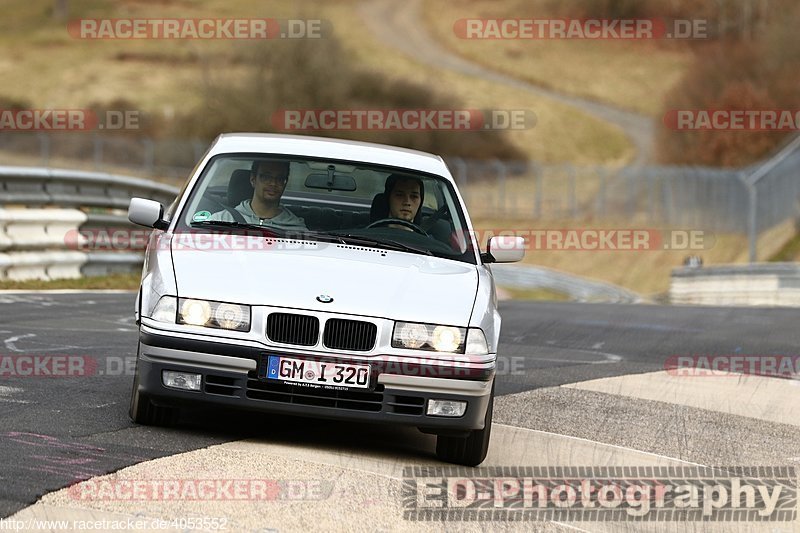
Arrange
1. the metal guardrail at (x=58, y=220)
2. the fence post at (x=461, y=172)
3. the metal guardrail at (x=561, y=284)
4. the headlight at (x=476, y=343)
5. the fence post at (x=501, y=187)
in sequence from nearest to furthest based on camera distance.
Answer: the headlight at (x=476, y=343), the metal guardrail at (x=58, y=220), the metal guardrail at (x=561, y=284), the fence post at (x=501, y=187), the fence post at (x=461, y=172)

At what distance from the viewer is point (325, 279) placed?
722cm

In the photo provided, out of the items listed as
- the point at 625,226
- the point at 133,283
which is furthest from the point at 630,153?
the point at 133,283

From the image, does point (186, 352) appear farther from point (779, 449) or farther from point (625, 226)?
point (625, 226)

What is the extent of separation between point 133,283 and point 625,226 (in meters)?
32.5

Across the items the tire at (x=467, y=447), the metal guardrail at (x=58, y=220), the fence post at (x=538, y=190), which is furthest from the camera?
the fence post at (x=538, y=190)

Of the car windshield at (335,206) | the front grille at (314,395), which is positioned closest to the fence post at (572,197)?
the car windshield at (335,206)

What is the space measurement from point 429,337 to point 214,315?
1060mm

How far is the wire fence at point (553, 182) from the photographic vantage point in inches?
1745

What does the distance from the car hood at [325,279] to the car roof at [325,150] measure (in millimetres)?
911

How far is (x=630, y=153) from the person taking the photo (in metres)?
79.3

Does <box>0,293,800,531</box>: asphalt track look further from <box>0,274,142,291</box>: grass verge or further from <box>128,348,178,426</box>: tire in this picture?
<box>0,274,142,291</box>: grass verge

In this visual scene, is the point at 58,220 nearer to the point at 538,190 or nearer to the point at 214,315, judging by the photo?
the point at 214,315

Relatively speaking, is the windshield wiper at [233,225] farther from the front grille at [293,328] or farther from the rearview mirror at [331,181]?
the front grille at [293,328]

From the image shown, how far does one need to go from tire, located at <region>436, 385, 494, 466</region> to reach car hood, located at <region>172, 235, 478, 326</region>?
1.92 feet
